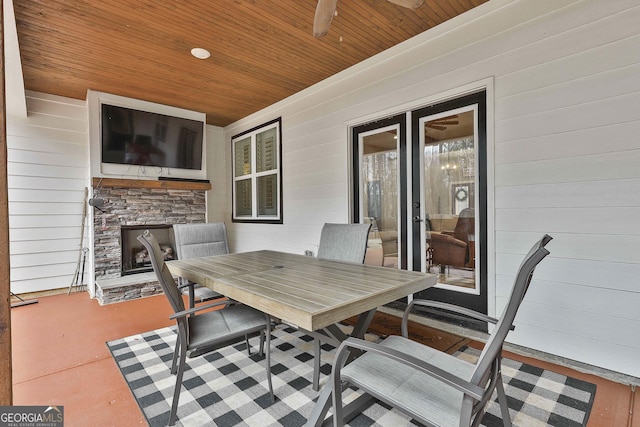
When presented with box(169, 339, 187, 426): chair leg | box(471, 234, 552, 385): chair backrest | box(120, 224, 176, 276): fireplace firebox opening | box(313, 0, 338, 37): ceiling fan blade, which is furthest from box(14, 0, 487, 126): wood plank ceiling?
box(169, 339, 187, 426): chair leg

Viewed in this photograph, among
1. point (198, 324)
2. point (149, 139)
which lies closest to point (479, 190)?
point (198, 324)

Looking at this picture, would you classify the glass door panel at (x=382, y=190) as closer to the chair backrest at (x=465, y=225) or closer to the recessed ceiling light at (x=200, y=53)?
the chair backrest at (x=465, y=225)

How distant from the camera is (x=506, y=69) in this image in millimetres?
2500

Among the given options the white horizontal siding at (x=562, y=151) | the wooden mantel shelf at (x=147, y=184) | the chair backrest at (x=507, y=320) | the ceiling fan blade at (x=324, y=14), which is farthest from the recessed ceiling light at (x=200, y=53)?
the chair backrest at (x=507, y=320)

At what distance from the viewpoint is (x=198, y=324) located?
1.96m

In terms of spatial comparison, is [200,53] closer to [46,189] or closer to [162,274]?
[162,274]

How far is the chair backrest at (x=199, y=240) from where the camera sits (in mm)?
3018

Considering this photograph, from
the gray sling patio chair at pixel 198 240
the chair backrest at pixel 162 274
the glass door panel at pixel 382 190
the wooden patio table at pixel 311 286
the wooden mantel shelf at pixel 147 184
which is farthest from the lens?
the wooden mantel shelf at pixel 147 184

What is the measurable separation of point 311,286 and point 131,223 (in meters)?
4.13

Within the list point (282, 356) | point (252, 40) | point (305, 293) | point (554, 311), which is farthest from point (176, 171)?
point (554, 311)

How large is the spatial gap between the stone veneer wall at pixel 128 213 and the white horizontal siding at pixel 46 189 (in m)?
0.58

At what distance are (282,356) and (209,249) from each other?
1.42 m

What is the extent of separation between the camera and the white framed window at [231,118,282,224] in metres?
5.01

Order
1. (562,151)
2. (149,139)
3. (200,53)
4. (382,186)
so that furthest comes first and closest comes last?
(149,139), (382,186), (200,53), (562,151)
